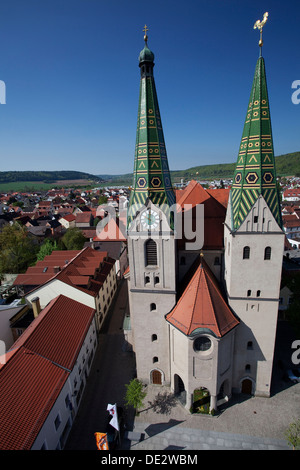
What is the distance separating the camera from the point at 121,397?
84.6 ft

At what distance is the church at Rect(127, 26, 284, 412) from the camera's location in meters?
20.1

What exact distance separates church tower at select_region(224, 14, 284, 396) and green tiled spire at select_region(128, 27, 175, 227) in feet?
20.7

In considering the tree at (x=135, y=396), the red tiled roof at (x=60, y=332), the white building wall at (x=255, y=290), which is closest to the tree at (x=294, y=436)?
the white building wall at (x=255, y=290)

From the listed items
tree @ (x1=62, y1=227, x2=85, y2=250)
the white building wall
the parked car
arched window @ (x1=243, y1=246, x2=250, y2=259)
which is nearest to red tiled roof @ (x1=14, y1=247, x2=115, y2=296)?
tree @ (x1=62, y1=227, x2=85, y2=250)

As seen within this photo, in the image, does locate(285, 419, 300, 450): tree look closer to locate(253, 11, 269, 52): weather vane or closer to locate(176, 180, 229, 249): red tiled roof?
locate(176, 180, 229, 249): red tiled roof

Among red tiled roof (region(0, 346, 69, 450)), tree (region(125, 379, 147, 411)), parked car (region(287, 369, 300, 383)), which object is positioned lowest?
parked car (region(287, 369, 300, 383))

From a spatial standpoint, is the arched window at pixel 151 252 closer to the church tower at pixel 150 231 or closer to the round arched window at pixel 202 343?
the church tower at pixel 150 231

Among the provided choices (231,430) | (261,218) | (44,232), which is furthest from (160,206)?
(44,232)

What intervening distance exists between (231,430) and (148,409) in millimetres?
7649

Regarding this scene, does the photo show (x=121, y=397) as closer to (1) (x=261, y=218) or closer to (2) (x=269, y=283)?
(2) (x=269, y=283)

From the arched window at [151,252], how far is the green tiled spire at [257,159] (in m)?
7.05

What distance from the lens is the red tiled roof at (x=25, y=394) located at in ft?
53.3

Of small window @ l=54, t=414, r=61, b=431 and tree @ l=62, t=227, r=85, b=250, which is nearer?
small window @ l=54, t=414, r=61, b=431

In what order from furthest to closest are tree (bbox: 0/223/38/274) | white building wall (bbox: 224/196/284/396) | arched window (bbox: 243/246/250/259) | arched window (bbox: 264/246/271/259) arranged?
tree (bbox: 0/223/38/274) < arched window (bbox: 243/246/250/259) < arched window (bbox: 264/246/271/259) < white building wall (bbox: 224/196/284/396)
